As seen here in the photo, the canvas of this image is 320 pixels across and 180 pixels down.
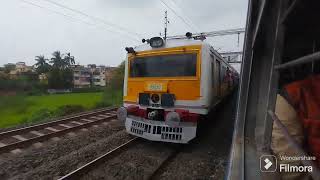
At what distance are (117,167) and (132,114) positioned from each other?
2107 millimetres

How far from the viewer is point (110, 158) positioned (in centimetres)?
645

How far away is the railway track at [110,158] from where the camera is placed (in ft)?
Result: 17.6

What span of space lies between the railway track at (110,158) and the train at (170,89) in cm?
40

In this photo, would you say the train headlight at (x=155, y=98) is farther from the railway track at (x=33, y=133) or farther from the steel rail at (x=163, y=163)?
the railway track at (x=33, y=133)

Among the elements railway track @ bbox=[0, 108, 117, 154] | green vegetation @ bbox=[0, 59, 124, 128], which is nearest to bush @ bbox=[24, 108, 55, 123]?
green vegetation @ bbox=[0, 59, 124, 128]

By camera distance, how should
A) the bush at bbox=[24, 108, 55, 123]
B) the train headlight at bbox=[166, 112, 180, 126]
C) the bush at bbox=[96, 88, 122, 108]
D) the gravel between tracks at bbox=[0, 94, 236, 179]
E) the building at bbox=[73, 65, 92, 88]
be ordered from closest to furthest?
1. the gravel between tracks at bbox=[0, 94, 236, 179]
2. the train headlight at bbox=[166, 112, 180, 126]
3. the bush at bbox=[24, 108, 55, 123]
4. the bush at bbox=[96, 88, 122, 108]
5. the building at bbox=[73, 65, 92, 88]

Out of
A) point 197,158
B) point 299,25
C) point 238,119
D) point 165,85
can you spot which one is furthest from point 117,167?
point 299,25

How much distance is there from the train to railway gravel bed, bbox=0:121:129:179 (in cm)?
107

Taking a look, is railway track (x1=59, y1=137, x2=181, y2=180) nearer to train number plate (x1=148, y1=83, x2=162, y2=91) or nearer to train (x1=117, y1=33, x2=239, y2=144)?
train (x1=117, y1=33, x2=239, y2=144)

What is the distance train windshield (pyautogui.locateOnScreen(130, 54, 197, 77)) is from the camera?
6926mm

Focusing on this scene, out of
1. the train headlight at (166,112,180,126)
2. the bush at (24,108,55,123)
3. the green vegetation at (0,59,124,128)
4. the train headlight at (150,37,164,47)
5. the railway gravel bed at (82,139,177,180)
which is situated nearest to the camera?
the railway gravel bed at (82,139,177,180)

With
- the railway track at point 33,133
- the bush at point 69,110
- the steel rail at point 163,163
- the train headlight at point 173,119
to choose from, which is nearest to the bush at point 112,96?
the bush at point 69,110

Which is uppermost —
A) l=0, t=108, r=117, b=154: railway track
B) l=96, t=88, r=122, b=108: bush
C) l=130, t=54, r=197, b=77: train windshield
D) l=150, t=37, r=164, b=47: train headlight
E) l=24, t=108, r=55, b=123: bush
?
l=150, t=37, r=164, b=47: train headlight

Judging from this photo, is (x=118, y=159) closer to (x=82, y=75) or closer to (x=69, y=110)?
(x=69, y=110)
